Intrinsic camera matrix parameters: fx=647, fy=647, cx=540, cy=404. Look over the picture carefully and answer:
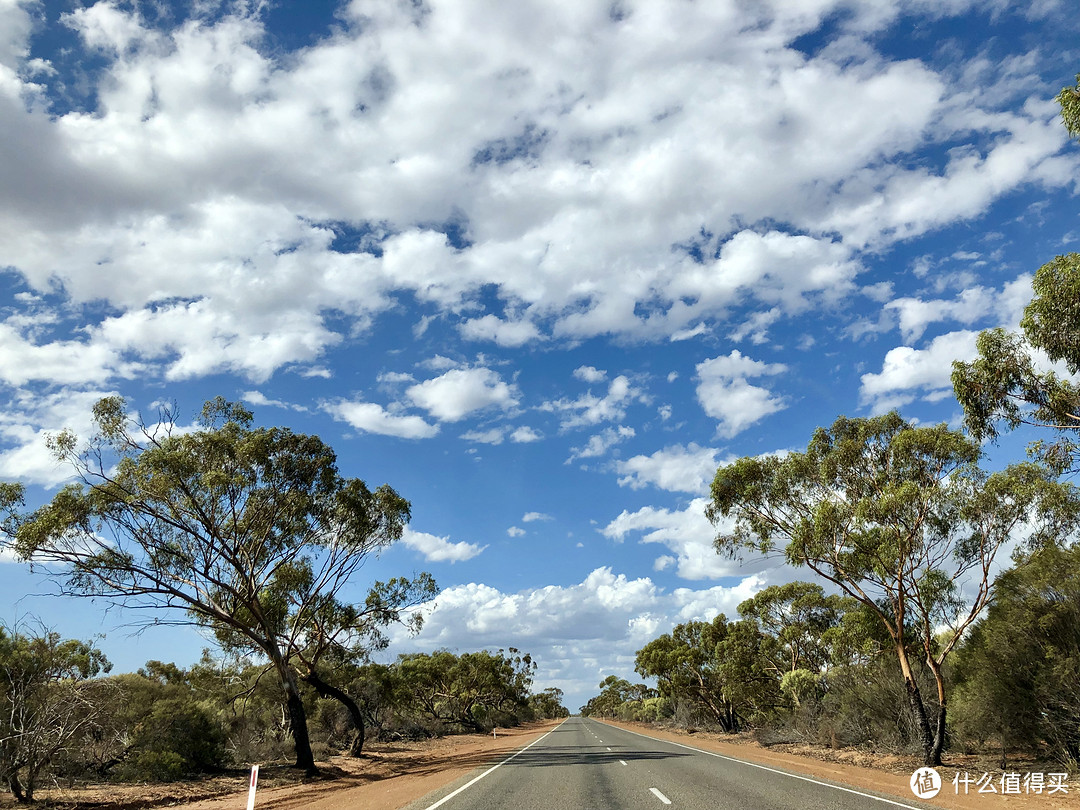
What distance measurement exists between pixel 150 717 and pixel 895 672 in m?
25.8

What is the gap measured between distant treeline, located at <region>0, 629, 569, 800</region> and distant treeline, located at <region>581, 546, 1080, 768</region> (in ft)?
65.9

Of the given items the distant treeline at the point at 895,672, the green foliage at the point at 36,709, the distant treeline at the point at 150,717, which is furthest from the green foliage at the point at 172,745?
the distant treeline at the point at 895,672

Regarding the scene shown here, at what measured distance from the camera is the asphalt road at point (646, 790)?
1080 cm

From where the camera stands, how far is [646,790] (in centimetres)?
1277

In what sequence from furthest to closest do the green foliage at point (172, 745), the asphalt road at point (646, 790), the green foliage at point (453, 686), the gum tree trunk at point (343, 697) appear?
the green foliage at point (453, 686) → the gum tree trunk at point (343, 697) → the green foliage at point (172, 745) → the asphalt road at point (646, 790)

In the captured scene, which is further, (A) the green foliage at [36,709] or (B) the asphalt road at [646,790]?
(A) the green foliage at [36,709]

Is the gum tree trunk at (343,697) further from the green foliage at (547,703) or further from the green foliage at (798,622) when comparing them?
the green foliage at (547,703)

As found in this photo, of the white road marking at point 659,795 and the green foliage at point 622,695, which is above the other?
the white road marking at point 659,795

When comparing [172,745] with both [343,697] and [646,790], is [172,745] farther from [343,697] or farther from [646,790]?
[646,790]

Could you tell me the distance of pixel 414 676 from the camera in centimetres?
5753

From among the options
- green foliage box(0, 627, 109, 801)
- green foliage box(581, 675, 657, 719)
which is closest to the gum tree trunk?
green foliage box(0, 627, 109, 801)

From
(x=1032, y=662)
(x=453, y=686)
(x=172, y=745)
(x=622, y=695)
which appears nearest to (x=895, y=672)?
(x=1032, y=662)

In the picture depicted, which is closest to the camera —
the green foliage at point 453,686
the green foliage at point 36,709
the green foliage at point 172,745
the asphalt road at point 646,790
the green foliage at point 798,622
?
the asphalt road at point 646,790

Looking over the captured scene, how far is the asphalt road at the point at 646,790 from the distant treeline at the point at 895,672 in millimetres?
6179
